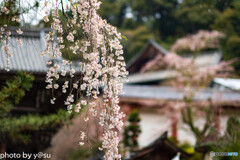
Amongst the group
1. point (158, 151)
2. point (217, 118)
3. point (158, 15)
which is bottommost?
point (217, 118)

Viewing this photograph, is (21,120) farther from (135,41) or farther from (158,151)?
(135,41)

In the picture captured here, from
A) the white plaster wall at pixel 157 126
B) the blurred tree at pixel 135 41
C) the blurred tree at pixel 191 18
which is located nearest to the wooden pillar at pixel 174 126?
the white plaster wall at pixel 157 126

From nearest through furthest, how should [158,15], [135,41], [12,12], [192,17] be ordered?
[12,12], [192,17], [135,41], [158,15]

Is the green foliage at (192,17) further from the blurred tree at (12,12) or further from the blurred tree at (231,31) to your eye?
the blurred tree at (12,12)

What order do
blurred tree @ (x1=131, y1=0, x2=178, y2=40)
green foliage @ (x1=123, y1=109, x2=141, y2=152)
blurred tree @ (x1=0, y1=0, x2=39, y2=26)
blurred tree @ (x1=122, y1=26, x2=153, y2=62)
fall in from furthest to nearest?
blurred tree @ (x1=131, y1=0, x2=178, y2=40)
blurred tree @ (x1=122, y1=26, x2=153, y2=62)
green foliage @ (x1=123, y1=109, x2=141, y2=152)
blurred tree @ (x1=0, y1=0, x2=39, y2=26)

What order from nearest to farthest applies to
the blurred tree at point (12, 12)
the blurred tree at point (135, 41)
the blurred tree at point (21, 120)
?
the blurred tree at point (12, 12) < the blurred tree at point (21, 120) < the blurred tree at point (135, 41)

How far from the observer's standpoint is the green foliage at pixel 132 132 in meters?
7.48

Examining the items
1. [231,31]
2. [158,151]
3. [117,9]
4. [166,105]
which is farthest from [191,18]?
[158,151]

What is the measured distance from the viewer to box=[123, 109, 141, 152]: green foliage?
7480 millimetres

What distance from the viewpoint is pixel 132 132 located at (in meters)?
7.76

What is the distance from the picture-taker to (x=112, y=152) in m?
2.12

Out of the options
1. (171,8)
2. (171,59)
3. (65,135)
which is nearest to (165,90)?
(171,59)

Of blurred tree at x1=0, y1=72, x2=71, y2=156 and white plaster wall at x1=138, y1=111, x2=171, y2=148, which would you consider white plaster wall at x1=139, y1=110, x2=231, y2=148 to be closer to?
white plaster wall at x1=138, y1=111, x2=171, y2=148

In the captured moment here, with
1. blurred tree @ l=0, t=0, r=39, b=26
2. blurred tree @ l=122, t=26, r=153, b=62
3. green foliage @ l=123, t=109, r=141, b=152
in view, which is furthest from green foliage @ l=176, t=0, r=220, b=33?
blurred tree @ l=0, t=0, r=39, b=26
